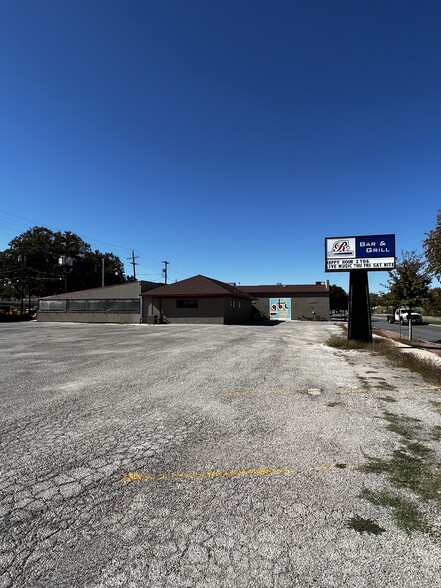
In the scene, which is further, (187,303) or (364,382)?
(187,303)

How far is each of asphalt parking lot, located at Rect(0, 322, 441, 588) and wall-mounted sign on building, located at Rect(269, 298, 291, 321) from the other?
1692 inches

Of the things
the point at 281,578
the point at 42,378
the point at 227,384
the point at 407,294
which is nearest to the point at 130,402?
the point at 227,384

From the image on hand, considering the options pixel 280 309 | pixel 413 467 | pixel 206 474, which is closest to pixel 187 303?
pixel 280 309

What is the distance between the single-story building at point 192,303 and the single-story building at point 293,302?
47.8 feet

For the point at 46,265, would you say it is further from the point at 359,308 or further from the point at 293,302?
the point at 359,308

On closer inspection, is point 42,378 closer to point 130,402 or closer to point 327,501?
point 130,402

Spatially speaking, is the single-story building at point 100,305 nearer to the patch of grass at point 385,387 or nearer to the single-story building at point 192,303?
the single-story building at point 192,303

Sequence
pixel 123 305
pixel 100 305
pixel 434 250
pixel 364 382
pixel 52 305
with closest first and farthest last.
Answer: pixel 364 382, pixel 434 250, pixel 123 305, pixel 100 305, pixel 52 305

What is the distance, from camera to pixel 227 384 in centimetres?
798

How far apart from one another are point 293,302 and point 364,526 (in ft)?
158

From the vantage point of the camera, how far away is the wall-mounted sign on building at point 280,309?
5022cm

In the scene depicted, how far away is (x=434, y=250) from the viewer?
15.6 meters

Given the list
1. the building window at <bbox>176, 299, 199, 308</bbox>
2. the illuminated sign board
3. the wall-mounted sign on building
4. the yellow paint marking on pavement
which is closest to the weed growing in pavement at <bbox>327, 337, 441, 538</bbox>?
the yellow paint marking on pavement

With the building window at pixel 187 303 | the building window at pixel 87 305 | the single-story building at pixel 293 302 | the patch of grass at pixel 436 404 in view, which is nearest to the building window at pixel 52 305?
the building window at pixel 87 305
